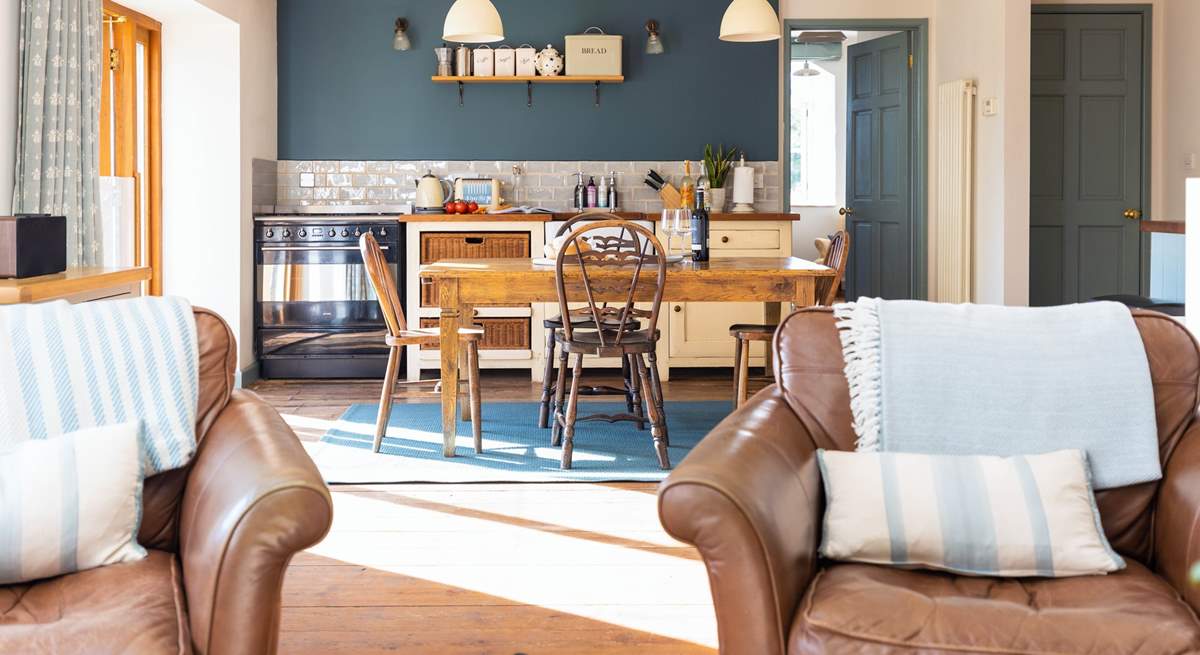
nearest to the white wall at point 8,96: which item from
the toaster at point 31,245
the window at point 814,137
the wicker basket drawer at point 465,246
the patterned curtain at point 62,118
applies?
the patterned curtain at point 62,118

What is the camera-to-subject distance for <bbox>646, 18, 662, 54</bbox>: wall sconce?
7.65 m

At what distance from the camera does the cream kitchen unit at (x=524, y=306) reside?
705cm

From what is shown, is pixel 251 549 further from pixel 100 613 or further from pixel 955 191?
pixel 955 191

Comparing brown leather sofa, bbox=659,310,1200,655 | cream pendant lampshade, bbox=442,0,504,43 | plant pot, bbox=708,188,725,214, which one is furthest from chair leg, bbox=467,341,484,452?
plant pot, bbox=708,188,725,214

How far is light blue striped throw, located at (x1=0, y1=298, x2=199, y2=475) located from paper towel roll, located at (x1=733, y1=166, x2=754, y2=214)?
5494 millimetres

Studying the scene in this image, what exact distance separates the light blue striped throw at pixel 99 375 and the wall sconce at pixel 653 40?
561 centimetres

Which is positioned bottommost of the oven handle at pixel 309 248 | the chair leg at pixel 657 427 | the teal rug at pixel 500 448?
the teal rug at pixel 500 448

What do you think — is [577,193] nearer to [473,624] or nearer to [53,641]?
[473,624]

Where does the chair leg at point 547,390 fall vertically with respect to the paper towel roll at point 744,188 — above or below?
below

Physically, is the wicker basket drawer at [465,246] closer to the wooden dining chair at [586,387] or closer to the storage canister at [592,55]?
the storage canister at [592,55]

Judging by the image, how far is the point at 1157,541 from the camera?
89.0 inches

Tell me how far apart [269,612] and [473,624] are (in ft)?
3.47

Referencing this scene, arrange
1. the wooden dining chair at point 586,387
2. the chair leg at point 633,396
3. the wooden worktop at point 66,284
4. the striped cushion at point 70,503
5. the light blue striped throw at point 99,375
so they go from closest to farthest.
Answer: the striped cushion at point 70,503 < the light blue striped throw at point 99,375 < the wooden worktop at point 66,284 < the wooden dining chair at point 586,387 < the chair leg at point 633,396

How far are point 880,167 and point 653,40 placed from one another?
1.85 m
